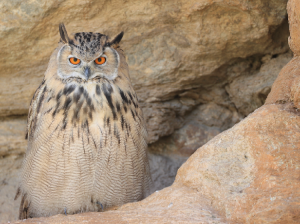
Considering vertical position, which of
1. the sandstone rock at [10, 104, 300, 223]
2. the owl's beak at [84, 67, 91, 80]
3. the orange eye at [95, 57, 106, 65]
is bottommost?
the sandstone rock at [10, 104, 300, 223]

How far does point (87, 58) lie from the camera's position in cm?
204

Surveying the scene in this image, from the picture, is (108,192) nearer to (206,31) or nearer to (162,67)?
(162,67)

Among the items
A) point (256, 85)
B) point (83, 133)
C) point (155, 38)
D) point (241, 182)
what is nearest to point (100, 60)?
point (83, 133)

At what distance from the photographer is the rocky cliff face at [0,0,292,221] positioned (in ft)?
8.43

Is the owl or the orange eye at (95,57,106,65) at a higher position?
the orange eye at (95,57,106,65)

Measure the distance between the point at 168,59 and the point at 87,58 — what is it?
1058 millimetres

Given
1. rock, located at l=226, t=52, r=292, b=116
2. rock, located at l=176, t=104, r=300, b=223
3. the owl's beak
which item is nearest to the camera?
rock, located at l=176, t=104, r=300, b=223

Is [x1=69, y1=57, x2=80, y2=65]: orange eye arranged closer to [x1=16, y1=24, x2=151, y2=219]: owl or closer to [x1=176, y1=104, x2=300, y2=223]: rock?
[x1=16, y1=24, x2=151, y2=219]: owl

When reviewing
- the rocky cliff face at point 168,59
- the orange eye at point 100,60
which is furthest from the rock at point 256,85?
the orange eye at point 100,60

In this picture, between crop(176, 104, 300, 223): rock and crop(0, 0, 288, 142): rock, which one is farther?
crop(0, 0, 288, 142): rock

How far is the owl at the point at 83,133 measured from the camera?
204 cm

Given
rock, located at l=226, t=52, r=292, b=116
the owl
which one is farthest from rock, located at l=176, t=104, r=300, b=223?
rock, located at l=226, t=52, r=292, b=116

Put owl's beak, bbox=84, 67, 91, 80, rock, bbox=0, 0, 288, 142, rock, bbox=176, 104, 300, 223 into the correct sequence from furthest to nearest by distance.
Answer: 1. rock, bbox=0, 0, 288, 142
2. owl's beak, bbox=84, 67, 91, 80
3. rock, bbox=176, 104, 300, 223

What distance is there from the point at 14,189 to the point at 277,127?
2.65 m
